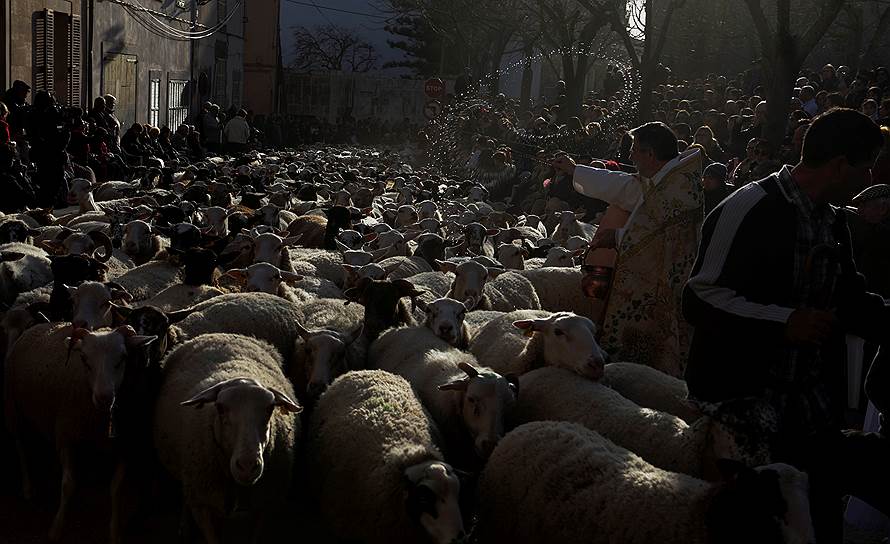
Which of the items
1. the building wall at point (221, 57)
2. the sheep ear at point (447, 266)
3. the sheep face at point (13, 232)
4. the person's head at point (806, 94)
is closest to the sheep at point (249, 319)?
the sheep ear at point (447, 266)

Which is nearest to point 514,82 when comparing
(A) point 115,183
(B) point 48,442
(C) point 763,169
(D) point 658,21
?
(D) point 658,21

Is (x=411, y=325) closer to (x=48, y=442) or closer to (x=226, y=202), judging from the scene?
(x=48, y=442)

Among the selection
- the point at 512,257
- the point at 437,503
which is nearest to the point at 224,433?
the point at 437,503

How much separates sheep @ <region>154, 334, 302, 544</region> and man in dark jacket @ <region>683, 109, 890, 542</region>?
201cm

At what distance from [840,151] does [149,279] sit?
19.5ft

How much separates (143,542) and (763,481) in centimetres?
337

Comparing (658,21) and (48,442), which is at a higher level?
(658,21)

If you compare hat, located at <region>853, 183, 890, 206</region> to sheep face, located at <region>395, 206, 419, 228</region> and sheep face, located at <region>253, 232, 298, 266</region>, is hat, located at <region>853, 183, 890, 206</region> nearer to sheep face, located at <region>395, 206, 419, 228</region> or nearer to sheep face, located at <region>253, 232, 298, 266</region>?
sheep face, located at <region>253, 232, 298, 266</region>

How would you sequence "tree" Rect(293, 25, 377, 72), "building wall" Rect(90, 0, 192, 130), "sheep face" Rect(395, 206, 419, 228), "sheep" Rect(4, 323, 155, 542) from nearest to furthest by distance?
"sheep" Rect(4, 323, 155, 542) → "sheep face" Rect(395, 206, 419, 228) → "building wall" Rect(90, 0, 192, 130) → "tree" Rect(293, 25, 377, 72)

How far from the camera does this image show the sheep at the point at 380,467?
4.43m

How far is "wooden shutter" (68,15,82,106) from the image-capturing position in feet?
70.8

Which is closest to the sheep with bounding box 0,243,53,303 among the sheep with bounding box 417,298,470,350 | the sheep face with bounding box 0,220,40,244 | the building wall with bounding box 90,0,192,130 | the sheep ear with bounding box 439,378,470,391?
the sheep face with bounding box 0,220,40,244

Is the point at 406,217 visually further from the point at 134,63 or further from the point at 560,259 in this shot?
the point at 134,63

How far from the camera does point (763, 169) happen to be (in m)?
9.91
